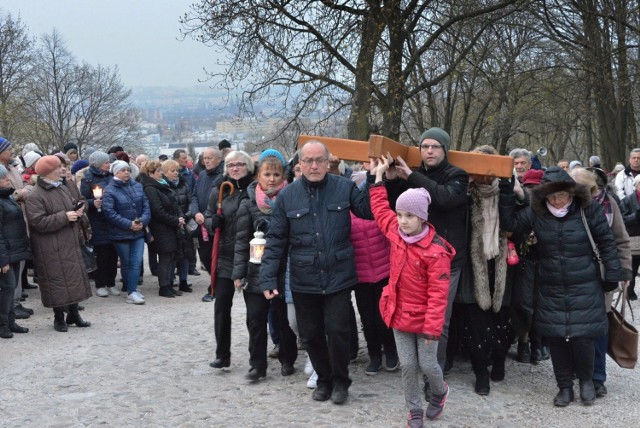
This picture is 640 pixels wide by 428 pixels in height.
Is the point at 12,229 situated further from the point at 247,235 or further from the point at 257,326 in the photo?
the point at 257,326

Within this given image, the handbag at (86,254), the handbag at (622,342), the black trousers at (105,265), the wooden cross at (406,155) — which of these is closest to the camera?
the wooden cross at (406,155)

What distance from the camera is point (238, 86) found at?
16984 mm

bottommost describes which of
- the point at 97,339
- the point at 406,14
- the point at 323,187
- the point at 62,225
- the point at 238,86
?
the point at 97,339

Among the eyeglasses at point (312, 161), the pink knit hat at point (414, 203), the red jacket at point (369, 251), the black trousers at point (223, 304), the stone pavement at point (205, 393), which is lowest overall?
the stone pavement at point (205, 393)

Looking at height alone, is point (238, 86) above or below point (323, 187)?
above

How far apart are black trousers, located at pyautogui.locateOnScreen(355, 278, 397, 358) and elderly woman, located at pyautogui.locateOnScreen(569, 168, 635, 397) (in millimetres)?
1655

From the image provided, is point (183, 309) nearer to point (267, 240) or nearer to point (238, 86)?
point (267, 240)

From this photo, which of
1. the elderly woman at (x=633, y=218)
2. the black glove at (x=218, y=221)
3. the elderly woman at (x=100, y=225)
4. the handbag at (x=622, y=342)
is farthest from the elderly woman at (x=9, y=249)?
the elderly woman at (x=633, y=218)

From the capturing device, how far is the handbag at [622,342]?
6.01m

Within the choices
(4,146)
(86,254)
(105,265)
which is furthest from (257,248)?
(105,265)

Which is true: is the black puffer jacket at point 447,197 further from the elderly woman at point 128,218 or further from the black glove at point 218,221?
the elderly woman at point 128,218

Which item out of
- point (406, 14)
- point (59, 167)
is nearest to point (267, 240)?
point (59, 167)

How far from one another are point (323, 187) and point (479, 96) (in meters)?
22.6

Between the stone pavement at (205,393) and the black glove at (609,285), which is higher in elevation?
the black glove at (609,285)
